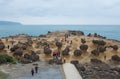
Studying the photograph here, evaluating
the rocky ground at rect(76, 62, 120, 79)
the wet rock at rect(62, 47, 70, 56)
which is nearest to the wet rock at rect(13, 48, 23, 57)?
the wet rock at rect(62, 47, 70, 56)

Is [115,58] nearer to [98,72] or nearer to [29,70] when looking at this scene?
[98,72]

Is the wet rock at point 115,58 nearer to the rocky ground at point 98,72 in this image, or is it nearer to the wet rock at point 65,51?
the rocky ground at point 98,72

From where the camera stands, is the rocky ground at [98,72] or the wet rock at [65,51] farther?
the wet rock at [65,51]

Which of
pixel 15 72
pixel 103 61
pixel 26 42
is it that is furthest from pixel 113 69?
pixel 26 42

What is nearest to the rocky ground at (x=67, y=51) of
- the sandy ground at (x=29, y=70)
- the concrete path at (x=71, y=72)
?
the sandy ground at (x=29, y=70)

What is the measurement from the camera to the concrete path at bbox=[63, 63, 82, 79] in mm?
43312

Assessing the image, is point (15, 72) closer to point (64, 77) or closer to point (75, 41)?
point (64, 77)

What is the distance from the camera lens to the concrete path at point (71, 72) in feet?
142

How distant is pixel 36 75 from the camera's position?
4559cm

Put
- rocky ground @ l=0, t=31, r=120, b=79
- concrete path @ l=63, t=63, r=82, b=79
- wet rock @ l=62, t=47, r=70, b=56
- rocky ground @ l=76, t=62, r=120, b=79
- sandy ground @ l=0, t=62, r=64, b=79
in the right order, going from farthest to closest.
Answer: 1. wet rock @ l=62, t=47, r=70, b=56
2. rocky ground @ l=0, t=31, r=120, b=79
3. rocky ground @ l=76, t=62, r=120, b=79
4. sandy ground @ l=0, t=62, r=64, b=79
5. concrete path @ l=63, t=63, r=82, b=79

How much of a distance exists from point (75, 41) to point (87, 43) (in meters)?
2.79

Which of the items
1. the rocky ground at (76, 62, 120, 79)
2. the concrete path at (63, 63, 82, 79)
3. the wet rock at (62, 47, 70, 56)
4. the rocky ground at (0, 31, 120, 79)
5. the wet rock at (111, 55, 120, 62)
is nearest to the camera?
the concrete path at (63, 63, 82, 79)

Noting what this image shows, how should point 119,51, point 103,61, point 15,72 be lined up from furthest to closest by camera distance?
point 119,51, point 103,61, point 15,72

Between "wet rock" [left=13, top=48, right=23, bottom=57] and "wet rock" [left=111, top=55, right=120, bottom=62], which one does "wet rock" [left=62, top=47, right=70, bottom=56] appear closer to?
"wet rock" [left=13, top=48, right=23, bottom=57]
